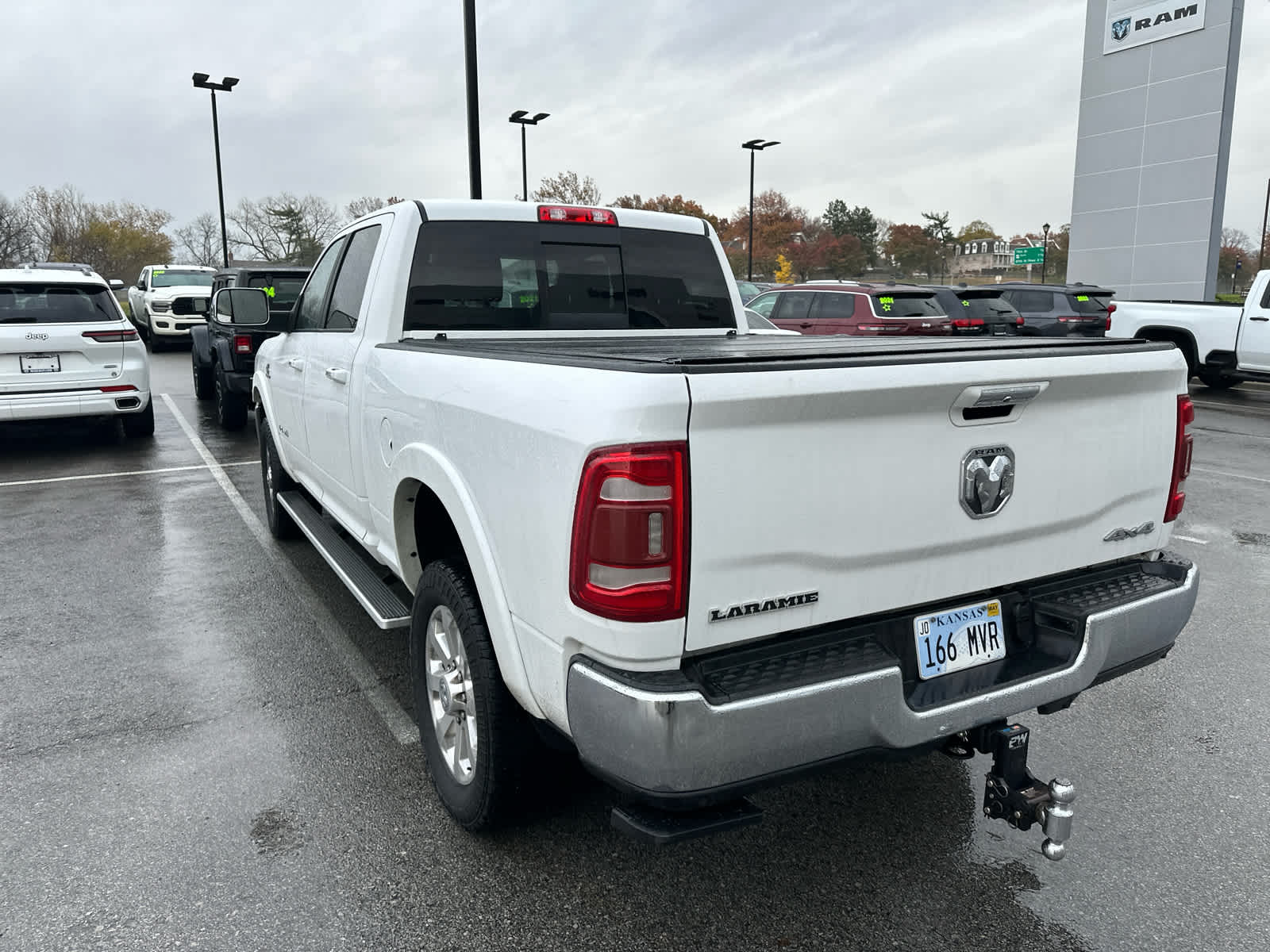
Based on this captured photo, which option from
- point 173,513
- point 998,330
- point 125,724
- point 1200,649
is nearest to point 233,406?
point 173,513

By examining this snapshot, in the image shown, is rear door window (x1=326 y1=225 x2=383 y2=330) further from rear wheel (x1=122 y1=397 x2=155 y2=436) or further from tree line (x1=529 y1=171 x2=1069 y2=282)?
tree line (x1=529 y1=171 x2=1069 y2=282)

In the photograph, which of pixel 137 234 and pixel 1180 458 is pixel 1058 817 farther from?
pixel 137 234

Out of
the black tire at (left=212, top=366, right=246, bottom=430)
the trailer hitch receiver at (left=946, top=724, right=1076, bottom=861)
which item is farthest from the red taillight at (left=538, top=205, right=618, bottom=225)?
the black tire at (left=212, top=366, right=246, bottom=430)

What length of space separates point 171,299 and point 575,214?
21698 millimetres

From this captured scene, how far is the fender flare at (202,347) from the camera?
44.2 ft

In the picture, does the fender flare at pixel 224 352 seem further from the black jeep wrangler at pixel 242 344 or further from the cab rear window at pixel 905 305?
the cab rear window at pixel 905 305

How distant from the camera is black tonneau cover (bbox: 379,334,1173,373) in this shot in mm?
2123

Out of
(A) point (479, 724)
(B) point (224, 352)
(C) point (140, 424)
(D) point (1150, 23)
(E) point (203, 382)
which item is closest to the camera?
(A) point (479, 724)

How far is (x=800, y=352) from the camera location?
255 cm

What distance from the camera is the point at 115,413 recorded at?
9930mm

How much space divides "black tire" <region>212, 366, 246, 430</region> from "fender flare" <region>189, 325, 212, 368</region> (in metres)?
1.92

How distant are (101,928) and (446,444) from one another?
1592mm

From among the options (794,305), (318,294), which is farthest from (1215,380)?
(318,294)

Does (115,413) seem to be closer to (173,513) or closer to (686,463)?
(173,513)
